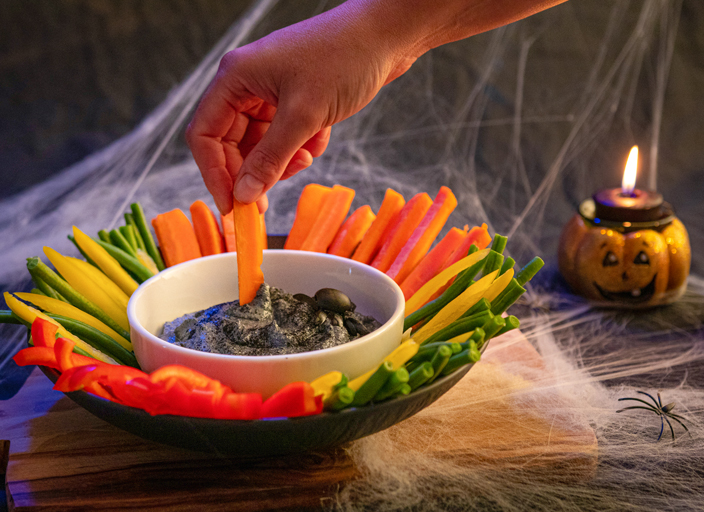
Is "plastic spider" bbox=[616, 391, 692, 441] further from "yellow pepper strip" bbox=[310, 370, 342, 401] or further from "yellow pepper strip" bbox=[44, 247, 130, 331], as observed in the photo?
"yellow pepper strip" bbox=[44, 247, 130, 331]

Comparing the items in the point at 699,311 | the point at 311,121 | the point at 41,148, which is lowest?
the point at 699,311

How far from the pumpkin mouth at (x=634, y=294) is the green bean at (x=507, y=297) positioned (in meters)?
1.08

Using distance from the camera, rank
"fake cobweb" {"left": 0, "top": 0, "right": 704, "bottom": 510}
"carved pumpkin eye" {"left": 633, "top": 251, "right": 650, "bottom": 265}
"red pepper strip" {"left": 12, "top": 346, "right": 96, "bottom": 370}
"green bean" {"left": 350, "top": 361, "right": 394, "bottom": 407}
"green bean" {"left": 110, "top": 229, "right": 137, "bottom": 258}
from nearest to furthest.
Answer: "green bean" {"left": 350, "top": 361, "right": 394, "bottom": 407}, "red pepper strip" {"left": 12, "top": 346, "right": 96, "bottom": 370}, "green bean" {"left": 110, "top": 229, "right": 137, "bottom": 258}, "carved pumpkin eye" {"left": 633, "top": 251, "right": 650, "bottom": 265}, "fake cobweb" {"left": 0, "top": 0, "right": 704, "bottom": 510}

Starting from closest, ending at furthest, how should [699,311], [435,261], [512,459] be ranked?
[512,459] → [435,261] → [699,311]

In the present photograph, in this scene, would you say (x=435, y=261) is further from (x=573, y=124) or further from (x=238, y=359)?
(x=573, y=124)

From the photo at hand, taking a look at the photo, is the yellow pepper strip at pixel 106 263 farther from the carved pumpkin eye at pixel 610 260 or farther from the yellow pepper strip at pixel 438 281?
the carved pumpkin eye at pixel 610 260

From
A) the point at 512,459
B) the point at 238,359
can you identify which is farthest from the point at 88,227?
the point at 512,459

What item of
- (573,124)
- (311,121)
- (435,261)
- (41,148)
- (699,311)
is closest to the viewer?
(311,121)

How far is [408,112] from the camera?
3.25 meters

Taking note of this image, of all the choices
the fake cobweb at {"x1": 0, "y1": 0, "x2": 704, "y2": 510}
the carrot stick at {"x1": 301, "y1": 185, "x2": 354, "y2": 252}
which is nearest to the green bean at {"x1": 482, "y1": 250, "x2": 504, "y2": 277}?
the carrot stick at {"x1": 301, "y1": 185, "x2": 354, "y2": 252}

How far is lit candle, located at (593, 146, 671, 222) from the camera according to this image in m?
2.25

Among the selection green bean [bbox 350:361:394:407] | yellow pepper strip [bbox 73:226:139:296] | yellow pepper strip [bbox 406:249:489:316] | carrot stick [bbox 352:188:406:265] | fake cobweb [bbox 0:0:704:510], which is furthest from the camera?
fake cobweb [bbox 0:0:704:510]

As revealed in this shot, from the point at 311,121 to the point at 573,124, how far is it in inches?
84.0

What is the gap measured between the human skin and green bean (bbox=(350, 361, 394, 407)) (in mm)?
580
